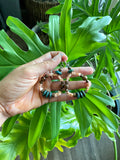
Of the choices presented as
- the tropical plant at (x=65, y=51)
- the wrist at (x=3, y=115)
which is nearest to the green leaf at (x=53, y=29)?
the tropical plant at (x=65, y=51)

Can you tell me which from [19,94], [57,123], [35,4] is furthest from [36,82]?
[35,4]

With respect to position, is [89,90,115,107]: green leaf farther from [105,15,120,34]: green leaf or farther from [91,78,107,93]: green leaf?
[105,15,120,34]: green leaf

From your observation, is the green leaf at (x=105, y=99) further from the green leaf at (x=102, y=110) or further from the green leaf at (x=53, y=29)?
the green leaf at (x=53, y=29)

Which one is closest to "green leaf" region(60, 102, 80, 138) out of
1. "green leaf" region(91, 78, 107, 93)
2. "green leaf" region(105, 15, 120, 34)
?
"green leaf" region(91, 78, 107, 93)

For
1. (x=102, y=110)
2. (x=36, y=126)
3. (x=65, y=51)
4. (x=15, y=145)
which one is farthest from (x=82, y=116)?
(x=15, y=145)

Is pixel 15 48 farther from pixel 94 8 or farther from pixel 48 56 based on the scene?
pixel 94 8
